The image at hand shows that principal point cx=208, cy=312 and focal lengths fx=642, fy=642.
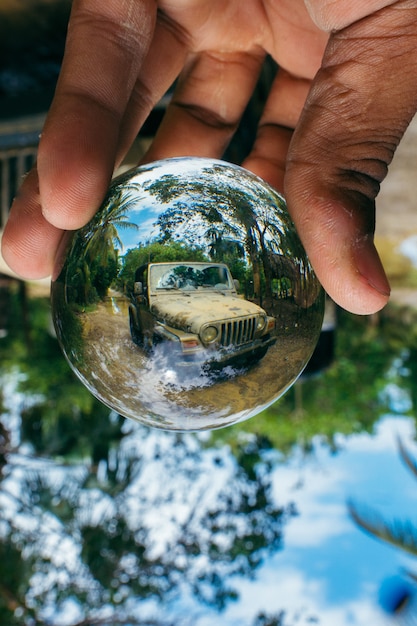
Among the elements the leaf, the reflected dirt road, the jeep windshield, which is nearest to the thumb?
the reflected dirt road

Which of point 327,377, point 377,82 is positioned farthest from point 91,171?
point 327,377

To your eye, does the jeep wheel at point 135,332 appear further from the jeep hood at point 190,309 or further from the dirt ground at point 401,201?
the dirt ground at point 401,201

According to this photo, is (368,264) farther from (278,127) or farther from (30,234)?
(278,127)

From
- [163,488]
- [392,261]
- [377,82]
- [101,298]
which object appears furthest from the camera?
[163,488]

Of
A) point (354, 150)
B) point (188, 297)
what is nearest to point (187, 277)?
point (188, 297)

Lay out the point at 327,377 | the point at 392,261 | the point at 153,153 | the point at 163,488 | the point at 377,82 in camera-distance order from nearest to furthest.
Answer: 1. the point at 377,82
2. the point at 153,153
3. the point at 392,261
4. the point at 163,488
5. the point at 327,377

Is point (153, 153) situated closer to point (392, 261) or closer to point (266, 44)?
point (266, 44)

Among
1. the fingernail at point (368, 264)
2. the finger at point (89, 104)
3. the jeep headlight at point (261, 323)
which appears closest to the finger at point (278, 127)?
the finger at point (89, 104)
